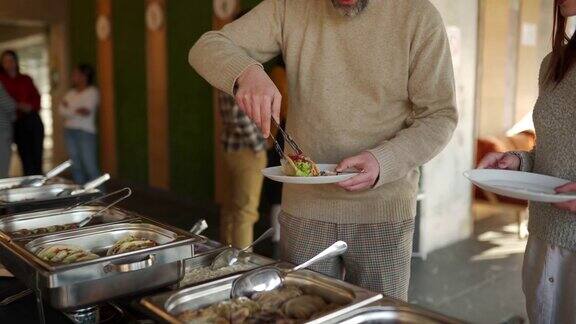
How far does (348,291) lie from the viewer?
97 cm

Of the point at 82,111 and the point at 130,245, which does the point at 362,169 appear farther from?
the point at 82,111

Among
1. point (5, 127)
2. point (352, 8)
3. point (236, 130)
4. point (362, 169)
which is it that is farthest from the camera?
point (5, 127)

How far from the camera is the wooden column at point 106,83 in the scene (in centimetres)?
657

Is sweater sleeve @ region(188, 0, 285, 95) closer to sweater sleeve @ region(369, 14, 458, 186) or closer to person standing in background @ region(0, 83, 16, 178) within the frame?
sweater sleeve @ region(369, 14, 458, 186)

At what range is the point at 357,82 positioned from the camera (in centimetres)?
141

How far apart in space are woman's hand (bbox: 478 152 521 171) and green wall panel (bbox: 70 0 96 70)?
632cm

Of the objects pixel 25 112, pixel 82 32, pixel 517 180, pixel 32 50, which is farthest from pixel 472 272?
pixel 32 50

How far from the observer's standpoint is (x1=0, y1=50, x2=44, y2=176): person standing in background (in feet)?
17.1

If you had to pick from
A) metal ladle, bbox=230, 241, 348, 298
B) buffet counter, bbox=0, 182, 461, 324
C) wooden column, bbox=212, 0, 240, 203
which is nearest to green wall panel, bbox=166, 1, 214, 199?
wooden column, bbox=212, 0, 240, 203

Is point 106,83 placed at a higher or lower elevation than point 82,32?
lower

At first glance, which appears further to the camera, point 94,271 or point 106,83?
point 106,83

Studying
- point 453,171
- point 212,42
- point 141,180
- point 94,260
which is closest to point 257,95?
point 212,42

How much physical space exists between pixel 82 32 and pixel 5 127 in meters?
3.34

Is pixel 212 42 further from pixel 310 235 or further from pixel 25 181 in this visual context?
pixel 25 181
